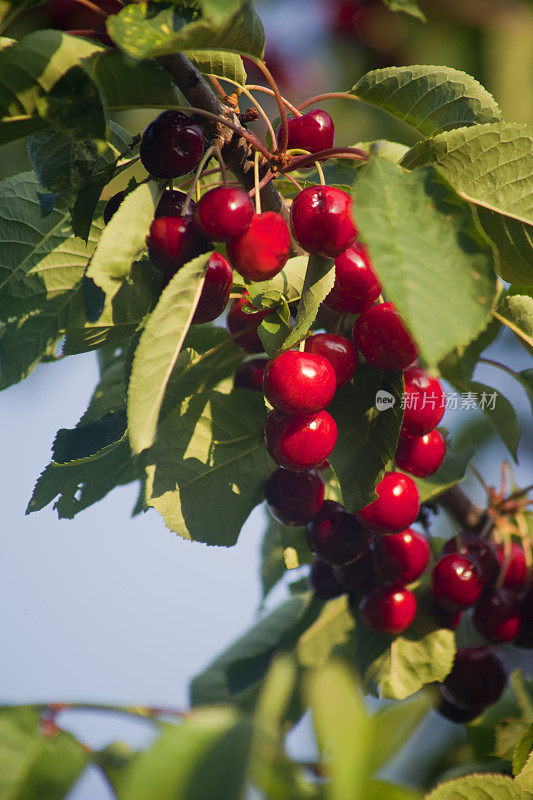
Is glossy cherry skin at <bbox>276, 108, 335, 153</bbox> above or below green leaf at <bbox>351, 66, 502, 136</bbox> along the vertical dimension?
below

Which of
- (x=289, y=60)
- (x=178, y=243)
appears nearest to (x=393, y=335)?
(x=178, y=243)

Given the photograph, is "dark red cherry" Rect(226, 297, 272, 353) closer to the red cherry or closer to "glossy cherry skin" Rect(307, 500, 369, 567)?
"glossy cherry skin" Rect(307, 500, 369, 567)

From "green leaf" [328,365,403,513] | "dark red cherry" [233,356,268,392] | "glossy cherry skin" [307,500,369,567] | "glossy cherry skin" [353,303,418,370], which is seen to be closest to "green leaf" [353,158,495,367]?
"glossy cherry skin" [353,303,418,370]

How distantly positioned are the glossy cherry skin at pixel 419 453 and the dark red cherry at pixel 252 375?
0.25 meters

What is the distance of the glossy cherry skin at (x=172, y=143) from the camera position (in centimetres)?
95

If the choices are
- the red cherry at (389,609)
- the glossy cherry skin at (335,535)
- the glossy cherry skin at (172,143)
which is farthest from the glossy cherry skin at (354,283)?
the red cherry at (389,609)

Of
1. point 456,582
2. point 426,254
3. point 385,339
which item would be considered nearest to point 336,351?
point 385,339

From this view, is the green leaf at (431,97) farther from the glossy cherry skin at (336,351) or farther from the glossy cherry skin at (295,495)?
the glossy cherry skin at (295,495)

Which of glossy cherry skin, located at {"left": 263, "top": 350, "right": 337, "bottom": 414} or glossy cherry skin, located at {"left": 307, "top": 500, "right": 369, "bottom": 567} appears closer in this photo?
glossy cherry skin, located at {"left": 263, "top": 350, "right": 337, "bottom": 414}

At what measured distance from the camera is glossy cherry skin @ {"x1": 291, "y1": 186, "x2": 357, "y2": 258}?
0.94 m

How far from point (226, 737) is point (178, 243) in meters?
0.64

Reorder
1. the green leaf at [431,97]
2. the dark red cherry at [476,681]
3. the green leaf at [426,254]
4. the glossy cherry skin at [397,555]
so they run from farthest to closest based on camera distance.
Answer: the dark red cherry at [476,681] < the glossy cherry skin at [397,555] < the green leaf at [431,97] < the green leaf at [426,254]

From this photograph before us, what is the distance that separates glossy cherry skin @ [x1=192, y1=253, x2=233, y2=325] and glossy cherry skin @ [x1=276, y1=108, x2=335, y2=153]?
10.6 inches

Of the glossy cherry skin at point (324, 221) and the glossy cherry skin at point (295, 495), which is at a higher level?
the glossy cherry skin at point (324, 221)
